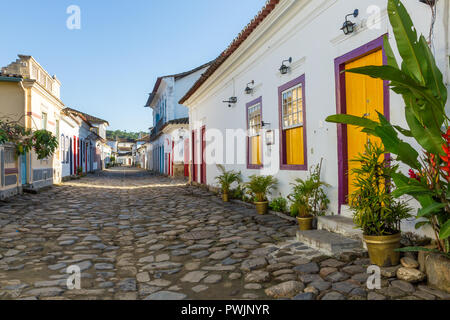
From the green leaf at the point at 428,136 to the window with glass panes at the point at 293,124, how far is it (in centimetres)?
321

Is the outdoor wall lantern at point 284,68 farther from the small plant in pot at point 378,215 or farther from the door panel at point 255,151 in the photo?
the small plant in pot at point 378,215

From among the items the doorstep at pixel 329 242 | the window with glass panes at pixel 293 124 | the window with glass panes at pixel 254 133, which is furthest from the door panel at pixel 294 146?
the doorstep at pixel 329 242

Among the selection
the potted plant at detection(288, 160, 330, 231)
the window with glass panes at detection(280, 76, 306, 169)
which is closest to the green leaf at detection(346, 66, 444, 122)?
the potted plant at detection(288, 160, 330, 231)

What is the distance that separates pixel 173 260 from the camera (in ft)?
13.3

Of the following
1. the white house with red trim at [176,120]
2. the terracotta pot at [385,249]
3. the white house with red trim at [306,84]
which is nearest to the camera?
the terracotta pot at [385,249]

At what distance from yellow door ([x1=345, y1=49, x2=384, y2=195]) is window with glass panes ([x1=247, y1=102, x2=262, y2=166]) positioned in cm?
324

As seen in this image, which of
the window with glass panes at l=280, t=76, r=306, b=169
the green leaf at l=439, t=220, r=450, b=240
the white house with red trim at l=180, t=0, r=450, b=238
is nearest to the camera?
the green leaf at l=439, t=220, r=450, b=240

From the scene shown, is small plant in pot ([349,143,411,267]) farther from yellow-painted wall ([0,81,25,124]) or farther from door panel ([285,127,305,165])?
yellow-painted wall ([0,81,25,124])

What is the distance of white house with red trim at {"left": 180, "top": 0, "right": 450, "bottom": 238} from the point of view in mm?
4242

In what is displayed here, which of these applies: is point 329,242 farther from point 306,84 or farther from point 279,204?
point 306,84

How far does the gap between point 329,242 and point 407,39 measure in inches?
94.3

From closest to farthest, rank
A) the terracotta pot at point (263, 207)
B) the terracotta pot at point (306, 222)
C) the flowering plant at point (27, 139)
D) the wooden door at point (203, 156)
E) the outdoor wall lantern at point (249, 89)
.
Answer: the terracotta pot at point (306, 222) → the terracotta pot at point (263, 207) → the outdoor wall lantern at point (249, 89) → the flowering plant at point (27, 139) → the wooden door at point (203, 156)

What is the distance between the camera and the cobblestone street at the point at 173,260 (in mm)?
2994
